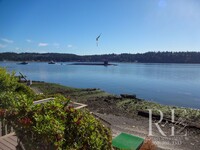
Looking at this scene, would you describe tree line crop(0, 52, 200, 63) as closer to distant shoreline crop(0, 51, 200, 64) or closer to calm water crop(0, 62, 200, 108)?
distant shoreline crop(0, 51, 200, 64)

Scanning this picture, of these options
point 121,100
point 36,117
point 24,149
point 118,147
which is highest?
point 36,117

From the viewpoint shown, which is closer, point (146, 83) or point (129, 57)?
point (146, 83)

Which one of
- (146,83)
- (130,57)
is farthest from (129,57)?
(146,83)

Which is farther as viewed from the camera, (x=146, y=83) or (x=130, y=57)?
(x=130, y=57)

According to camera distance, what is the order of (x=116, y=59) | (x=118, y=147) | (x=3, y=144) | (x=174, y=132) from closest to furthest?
1. (x=3, y=144)
2. (x=118, y=147)
3. (x=174, y=132)
4. (x=116, y=59)

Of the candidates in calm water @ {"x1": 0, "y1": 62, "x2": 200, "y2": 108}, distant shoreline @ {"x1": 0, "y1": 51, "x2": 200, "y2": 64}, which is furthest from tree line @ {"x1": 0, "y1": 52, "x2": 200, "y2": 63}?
calm water @ {"x1": 0, "y1": 62, "x2": 200, "y2": 108}

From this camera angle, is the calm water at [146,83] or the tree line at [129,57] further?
the tree line at [129,57]

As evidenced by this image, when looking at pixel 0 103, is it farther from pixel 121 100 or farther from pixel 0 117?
pixel 121 100

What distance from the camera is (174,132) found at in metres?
12.7

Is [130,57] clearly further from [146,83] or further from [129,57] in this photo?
[146,83]

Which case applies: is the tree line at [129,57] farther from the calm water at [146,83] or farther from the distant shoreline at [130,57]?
the calm water at [146,83]

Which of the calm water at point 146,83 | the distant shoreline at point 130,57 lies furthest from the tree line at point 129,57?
the calm water at point 146,83

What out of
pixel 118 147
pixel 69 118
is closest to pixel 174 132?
pixel 118 147

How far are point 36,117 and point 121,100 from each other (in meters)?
21.6
